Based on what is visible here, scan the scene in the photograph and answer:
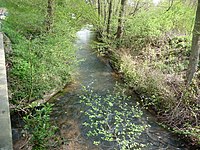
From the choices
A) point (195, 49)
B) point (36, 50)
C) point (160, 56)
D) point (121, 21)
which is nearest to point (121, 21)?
point (121, 21)

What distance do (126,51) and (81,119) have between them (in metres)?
4.90

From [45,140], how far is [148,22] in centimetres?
782

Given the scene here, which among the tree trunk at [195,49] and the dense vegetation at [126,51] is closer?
the tree trunk at [195,49]

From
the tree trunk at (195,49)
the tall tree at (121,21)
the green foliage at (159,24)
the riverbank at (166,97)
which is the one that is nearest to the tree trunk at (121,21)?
the tall tree at (121,21)

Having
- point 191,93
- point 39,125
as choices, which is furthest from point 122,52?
point 39,125

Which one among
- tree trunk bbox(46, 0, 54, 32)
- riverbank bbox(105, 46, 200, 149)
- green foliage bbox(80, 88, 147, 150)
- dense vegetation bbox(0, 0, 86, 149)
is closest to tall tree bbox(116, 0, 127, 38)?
dense vegetation bbox(0, 0, 86, 149)

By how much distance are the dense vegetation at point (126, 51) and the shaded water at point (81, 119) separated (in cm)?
32

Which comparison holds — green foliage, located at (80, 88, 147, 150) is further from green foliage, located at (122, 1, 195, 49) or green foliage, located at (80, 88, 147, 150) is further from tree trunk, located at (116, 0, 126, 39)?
tree trunk, located at (116, 0, 126, 39)

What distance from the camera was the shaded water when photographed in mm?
5547

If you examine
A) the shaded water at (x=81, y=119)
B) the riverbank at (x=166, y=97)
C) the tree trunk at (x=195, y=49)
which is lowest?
the shaded water at (x=81, y=119)

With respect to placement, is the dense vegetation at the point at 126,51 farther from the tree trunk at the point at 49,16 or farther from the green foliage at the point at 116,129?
the green foliage at the point at 116,129

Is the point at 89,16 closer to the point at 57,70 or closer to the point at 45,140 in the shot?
the point at 57,70

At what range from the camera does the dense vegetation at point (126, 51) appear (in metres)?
6.46

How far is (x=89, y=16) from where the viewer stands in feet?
41.1
